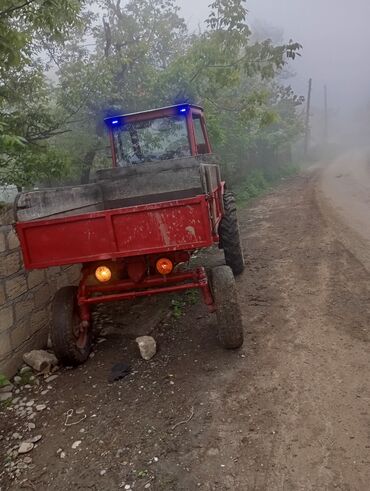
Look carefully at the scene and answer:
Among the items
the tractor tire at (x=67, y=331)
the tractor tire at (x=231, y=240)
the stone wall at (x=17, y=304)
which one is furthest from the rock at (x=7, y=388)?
the tractor tire at (x=231, y=240)

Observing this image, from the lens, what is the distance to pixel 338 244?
7.39m

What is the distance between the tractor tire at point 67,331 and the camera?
406cm

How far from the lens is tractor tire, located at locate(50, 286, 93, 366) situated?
4062 millimetres

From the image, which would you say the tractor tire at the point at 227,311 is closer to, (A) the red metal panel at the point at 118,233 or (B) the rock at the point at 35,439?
(A) the red metal panel at the point at 118,233

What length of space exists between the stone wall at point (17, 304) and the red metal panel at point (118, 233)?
0.72 metres

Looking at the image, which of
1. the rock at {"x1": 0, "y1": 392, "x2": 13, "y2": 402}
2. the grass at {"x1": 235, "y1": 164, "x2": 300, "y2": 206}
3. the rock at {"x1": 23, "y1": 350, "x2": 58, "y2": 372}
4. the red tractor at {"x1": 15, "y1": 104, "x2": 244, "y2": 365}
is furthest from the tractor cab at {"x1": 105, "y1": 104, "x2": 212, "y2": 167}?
the grass at {"x1": 235, "y1": 164, "x2": 300, "y2": 206}

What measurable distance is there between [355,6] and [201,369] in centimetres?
12573

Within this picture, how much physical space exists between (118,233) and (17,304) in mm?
1535

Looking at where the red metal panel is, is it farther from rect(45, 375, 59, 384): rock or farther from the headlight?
rect(45, 375, 59, 384): rock

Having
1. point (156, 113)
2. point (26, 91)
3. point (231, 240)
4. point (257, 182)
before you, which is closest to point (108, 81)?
point (26, 91)

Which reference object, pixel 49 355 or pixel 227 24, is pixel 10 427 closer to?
pixel 49 355

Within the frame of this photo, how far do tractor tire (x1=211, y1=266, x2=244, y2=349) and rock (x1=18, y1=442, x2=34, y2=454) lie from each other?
1.83 m

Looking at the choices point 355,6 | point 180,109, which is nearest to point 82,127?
point 180,109

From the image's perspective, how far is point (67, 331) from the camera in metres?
4.07
